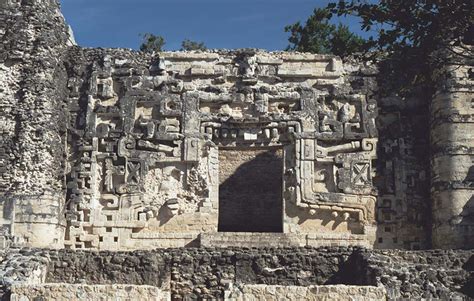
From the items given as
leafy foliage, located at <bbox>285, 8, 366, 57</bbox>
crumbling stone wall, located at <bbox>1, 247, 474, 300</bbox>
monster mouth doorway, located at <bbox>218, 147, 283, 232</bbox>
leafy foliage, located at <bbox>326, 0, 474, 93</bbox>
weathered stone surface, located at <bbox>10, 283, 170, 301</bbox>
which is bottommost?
weathered stone surface, located at <bbox>10, 283, 170, 301</bbox>

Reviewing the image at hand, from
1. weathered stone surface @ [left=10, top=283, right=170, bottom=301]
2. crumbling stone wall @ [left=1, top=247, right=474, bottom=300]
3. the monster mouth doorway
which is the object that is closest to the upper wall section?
the monster mouth doorway

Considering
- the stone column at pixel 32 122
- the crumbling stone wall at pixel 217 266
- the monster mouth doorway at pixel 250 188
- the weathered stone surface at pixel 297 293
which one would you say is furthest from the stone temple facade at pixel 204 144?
the weathered stone surface at pixel 297 293

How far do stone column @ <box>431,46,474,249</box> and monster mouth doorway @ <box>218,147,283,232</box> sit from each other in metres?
3.79

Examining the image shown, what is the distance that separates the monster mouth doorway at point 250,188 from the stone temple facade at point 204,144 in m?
2.09

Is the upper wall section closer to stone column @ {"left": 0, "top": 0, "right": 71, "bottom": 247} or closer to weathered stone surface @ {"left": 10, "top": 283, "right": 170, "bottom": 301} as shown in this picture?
stone column @ {"left": 0, "top": 0, "right": 71, "bottom": 247}

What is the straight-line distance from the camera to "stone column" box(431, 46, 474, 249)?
14102mm

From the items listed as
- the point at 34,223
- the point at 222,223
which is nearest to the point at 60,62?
the point at 34,223

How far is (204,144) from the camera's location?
15000 mm

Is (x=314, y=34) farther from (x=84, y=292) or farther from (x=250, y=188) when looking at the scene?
(x=84, y=292)

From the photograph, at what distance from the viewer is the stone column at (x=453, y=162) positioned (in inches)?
555

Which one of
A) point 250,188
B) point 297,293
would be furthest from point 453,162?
point 297,293

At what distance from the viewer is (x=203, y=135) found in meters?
15.0

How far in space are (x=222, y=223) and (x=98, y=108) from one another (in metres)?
3.75

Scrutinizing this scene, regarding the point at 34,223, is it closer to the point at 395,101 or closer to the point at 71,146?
the point at 71,146
